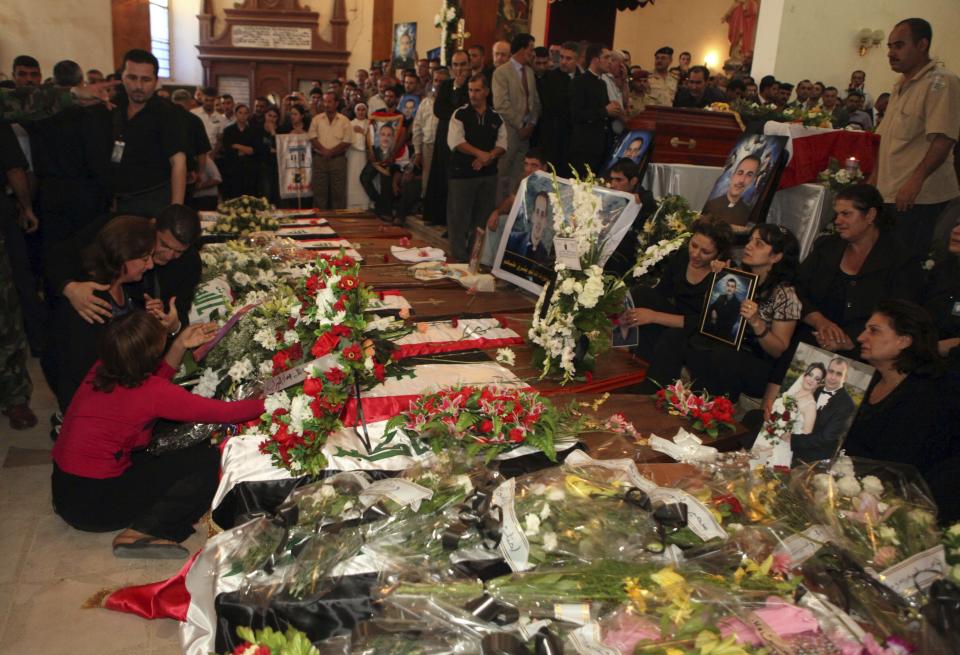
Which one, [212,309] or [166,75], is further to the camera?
[166,75]

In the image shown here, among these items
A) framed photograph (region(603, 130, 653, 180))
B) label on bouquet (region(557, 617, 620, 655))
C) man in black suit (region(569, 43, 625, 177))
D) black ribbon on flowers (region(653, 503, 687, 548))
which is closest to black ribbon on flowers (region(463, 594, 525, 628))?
label on bouquet (region(557, 617, 620, 655))

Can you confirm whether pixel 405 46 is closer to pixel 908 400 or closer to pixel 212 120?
pixel 212 120

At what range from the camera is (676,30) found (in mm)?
15727

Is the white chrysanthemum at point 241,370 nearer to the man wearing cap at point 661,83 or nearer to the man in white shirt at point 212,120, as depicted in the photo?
the man wearing cap at point 661,83

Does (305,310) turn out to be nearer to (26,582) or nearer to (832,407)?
(26,582)

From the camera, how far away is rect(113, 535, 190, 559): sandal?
271cm

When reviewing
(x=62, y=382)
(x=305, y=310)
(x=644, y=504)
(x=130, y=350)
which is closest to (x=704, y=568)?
(x=644, y=504)

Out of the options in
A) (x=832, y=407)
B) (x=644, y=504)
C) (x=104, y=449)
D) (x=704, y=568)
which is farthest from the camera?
(x=104, y=449)

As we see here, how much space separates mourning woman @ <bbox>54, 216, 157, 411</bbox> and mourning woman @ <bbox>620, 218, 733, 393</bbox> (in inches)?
82.0

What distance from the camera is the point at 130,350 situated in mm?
2545

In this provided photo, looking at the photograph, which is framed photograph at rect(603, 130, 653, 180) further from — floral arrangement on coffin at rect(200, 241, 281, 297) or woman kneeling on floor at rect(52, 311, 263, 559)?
woman kneeling on floor at rect(52, 311, 263, 559)

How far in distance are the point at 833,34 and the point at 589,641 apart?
7873 millimetres

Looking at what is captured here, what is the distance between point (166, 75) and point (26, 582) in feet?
47.3

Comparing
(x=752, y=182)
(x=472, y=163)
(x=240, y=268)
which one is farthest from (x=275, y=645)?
(x=472, y=163)
